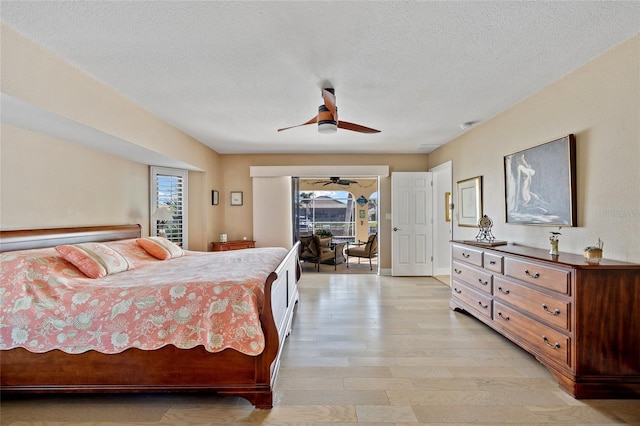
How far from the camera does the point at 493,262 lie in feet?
9.68

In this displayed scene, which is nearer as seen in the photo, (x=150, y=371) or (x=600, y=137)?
(x=150, y=371)

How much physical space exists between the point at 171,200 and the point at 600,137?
206 inches

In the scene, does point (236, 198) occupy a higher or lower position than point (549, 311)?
higher

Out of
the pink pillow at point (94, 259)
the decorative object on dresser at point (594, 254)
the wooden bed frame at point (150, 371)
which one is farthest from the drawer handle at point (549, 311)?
the pink pillow at point (94, 259)

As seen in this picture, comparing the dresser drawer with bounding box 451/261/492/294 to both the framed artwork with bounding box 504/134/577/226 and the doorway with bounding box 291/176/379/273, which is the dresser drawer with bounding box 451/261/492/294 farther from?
the doorway with bounding box 291/176/379/273

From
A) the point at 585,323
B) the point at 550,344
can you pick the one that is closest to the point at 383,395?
the point at 550,344

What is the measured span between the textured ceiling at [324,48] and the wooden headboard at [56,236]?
1.41 meters

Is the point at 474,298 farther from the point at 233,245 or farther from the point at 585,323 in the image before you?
the point at 233,245

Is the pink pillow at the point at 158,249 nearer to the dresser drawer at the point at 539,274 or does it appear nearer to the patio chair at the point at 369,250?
the dresser drawer at the point at 539,274

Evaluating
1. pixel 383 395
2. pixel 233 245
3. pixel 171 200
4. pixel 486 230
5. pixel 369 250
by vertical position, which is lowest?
pixel 383 395

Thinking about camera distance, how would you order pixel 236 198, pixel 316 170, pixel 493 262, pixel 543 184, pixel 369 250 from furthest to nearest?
pixel 369 250 < pixel 236 198 < pixel 316 170 < pixel 493 262 < pixel 543 184

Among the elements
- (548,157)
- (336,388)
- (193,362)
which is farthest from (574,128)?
(193,362)

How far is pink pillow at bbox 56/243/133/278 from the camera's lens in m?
2.41

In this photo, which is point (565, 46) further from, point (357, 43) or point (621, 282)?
point (621, 282)
